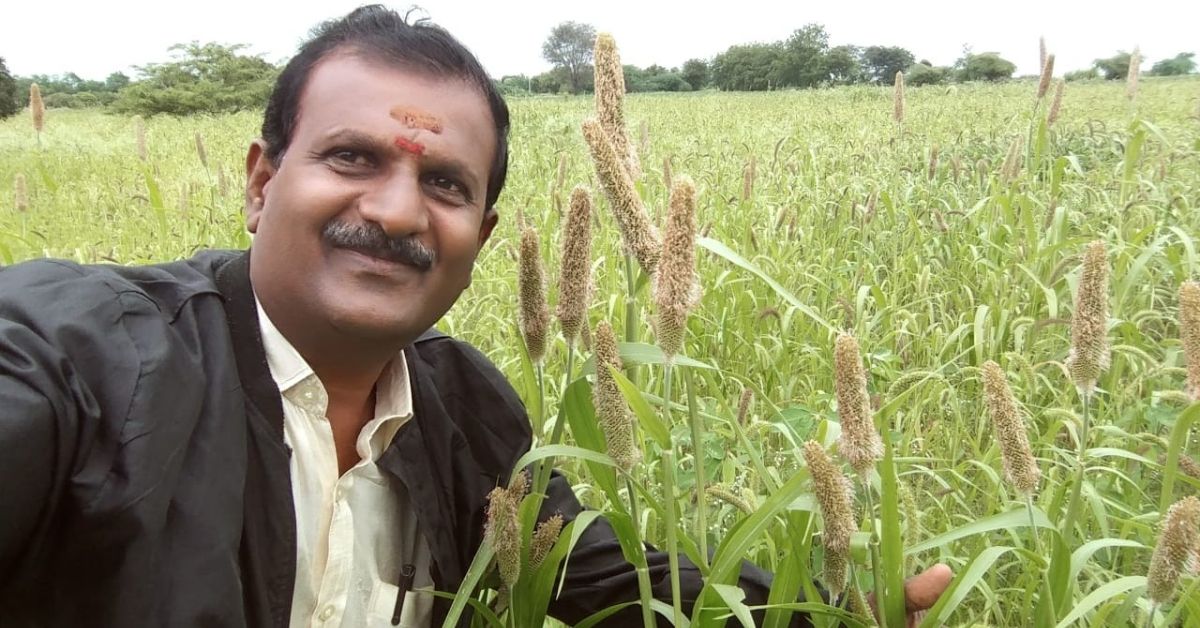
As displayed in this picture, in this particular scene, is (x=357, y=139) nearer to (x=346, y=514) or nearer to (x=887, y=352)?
(x=346, y=514)

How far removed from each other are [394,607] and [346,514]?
22 centimetres

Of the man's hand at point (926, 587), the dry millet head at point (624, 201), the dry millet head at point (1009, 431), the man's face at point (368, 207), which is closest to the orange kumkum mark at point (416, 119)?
the man's face at point (368, 207)

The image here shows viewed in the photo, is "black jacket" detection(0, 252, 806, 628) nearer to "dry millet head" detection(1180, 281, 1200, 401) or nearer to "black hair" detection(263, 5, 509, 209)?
"black hair" detection(263, 5, 509, 209)

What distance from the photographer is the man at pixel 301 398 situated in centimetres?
99

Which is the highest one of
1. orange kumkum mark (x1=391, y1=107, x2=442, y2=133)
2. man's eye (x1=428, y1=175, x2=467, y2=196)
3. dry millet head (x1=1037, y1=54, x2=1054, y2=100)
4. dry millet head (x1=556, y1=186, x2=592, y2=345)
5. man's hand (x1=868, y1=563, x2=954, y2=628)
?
dry millet head (x1=1037, y1=54, x2=1054, y2=100)

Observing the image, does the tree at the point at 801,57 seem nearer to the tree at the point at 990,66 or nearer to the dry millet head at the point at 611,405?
the tree at the point at 990,66

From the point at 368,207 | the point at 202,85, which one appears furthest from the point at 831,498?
the point at 202,85

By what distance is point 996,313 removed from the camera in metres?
2.84

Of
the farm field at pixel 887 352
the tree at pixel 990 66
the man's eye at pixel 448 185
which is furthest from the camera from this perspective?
the tree at pixel 990 66

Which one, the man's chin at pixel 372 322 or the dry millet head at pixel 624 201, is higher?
the dry millet head at pixel 624 201

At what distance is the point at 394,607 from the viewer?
150cm

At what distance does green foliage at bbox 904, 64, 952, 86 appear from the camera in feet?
72.1

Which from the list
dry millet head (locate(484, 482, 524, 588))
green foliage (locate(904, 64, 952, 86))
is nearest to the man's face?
dry millet head (locate(484, 482, 524, 588))

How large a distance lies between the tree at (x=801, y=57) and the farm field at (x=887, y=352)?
2749cm
